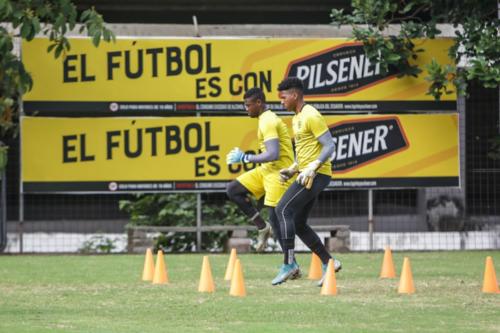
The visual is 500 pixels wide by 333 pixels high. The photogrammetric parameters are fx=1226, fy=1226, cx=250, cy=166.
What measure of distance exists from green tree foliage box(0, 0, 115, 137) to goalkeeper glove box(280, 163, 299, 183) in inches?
154

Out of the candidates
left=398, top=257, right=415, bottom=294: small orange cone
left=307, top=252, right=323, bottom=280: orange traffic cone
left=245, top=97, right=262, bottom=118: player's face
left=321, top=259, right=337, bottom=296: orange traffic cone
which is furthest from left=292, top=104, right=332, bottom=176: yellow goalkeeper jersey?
left=307, top=252, right=323, bottom=280: orange traffic cone

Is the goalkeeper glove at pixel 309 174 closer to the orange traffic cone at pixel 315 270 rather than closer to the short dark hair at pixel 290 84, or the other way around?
the short dark hair at pixel 290 84

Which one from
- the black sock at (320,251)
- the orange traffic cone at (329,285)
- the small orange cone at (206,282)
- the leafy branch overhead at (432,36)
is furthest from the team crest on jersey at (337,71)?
the orange traffic cone at (329,285)

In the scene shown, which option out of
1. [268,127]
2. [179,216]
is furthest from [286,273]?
[179,216]

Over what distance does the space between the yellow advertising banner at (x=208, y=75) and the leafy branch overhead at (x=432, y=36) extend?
0.22 meters

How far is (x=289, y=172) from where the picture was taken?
13008 millimetres

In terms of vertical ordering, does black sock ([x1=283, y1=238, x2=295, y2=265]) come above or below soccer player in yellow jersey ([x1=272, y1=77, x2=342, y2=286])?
below

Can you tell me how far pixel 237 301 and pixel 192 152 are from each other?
733 cm

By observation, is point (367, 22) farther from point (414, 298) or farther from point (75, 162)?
point (414, 298)

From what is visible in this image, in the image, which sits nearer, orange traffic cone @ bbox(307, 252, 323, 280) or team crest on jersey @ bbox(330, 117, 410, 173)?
orange traffic cone @ bbox(307, 252, 323, 280)

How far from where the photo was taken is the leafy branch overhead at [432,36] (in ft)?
59.7

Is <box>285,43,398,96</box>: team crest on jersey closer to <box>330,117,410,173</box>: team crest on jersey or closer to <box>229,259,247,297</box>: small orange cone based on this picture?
<box>330,117,410,173</box>: team crest on jersey

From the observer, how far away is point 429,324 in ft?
31.5

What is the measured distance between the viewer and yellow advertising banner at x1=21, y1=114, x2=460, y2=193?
714 inches
